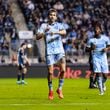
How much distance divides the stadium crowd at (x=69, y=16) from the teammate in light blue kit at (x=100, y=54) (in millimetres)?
19411

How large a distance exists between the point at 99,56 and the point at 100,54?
0.12 m

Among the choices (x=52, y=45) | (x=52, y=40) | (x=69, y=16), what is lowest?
(x=52, y=45)

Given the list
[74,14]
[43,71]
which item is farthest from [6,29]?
[74,14]

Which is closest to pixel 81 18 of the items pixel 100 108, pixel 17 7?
pixel 17 7

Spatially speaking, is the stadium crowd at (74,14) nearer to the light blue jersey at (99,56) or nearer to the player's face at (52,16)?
the light blue jersey at (99,56)

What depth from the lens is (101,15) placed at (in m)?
45.0

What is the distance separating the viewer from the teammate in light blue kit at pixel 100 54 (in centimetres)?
2003

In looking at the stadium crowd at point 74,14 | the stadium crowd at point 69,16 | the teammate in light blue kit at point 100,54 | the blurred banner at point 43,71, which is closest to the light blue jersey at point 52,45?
the teammate in light blue kit at point 100,54

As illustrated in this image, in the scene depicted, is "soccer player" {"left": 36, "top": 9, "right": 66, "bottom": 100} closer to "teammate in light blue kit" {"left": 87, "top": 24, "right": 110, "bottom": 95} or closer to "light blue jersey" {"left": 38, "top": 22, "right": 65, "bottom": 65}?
"light blue jersey" {"left": 38, "top": 22, "right": 65, "bottom": 65}

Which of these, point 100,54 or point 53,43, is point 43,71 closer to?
point 100,54

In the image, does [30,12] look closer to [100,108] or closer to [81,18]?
[81,18]

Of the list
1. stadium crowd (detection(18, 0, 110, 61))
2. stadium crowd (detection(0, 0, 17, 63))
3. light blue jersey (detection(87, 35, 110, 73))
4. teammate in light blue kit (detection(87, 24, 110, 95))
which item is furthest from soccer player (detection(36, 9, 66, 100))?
stadium crowd (detection(18, 0, 110, 61))

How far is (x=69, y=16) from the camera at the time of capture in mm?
44688

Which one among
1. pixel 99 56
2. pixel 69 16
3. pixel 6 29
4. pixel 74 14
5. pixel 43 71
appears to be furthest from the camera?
pixel 74 14
